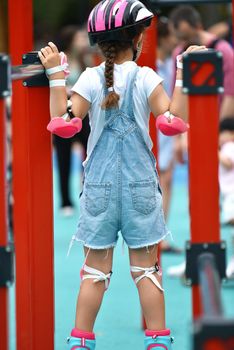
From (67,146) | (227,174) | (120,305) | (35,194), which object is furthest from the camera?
(67,146)

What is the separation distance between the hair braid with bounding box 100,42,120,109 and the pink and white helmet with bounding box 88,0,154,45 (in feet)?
0.10

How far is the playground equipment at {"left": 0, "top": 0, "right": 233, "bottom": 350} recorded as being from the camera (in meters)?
2.84

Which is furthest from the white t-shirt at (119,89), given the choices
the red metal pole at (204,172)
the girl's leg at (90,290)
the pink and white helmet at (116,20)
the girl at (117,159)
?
the red metal pole at (204,172)

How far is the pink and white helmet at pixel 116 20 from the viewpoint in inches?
133

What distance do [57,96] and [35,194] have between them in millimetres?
401

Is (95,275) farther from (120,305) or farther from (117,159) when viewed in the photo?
(120,305)

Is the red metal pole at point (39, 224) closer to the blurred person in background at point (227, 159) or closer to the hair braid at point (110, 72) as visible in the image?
the hair braid at point (110, 72)

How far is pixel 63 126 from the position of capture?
10.8 feet

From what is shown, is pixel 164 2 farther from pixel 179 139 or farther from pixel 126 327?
pixel 179 139

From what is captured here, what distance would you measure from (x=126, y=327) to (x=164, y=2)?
161cm

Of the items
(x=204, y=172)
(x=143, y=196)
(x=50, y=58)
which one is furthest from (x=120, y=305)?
(x=204, y=172)

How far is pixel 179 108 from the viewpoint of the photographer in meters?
3.29

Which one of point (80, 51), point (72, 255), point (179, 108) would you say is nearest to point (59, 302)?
point (72, 255)

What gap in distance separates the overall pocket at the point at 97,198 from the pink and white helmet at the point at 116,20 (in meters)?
0.50
